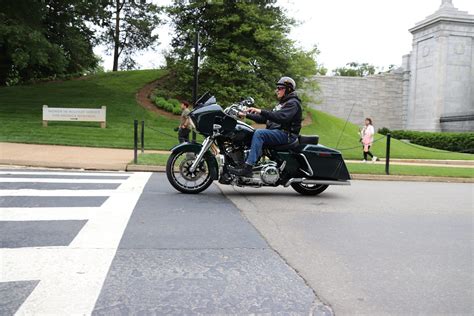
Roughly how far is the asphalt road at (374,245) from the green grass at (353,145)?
34.9 feet

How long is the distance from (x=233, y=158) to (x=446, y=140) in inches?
1053

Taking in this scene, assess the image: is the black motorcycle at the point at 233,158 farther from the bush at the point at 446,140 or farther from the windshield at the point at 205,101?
the bush at the point at 446,140

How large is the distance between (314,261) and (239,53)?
66.7 ft

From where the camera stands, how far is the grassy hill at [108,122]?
17.7 metres

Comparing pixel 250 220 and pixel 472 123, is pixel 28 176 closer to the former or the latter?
pixel 250 220

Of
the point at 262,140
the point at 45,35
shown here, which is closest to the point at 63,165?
the point at 262,140

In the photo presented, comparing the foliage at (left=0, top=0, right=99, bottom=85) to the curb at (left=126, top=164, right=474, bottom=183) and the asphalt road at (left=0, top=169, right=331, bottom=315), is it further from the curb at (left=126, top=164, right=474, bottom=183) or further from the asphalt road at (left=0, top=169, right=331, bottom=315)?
the asphalt road at (left=0, top=169, right=331, bottom=315)

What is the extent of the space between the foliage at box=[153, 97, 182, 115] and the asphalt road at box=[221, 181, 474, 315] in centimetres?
1656

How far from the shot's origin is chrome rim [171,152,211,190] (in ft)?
24.8

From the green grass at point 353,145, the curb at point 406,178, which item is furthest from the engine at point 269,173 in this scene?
the green grass at point 353,145

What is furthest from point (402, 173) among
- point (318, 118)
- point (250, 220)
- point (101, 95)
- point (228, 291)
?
point (101, 95)

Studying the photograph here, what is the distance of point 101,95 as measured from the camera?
2823cm

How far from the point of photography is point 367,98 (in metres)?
39.0

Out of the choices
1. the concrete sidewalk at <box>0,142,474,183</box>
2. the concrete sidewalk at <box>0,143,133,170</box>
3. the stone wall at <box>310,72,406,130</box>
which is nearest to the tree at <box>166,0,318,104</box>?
the concrete sidewalk at <box>0,143,133,170</box>
